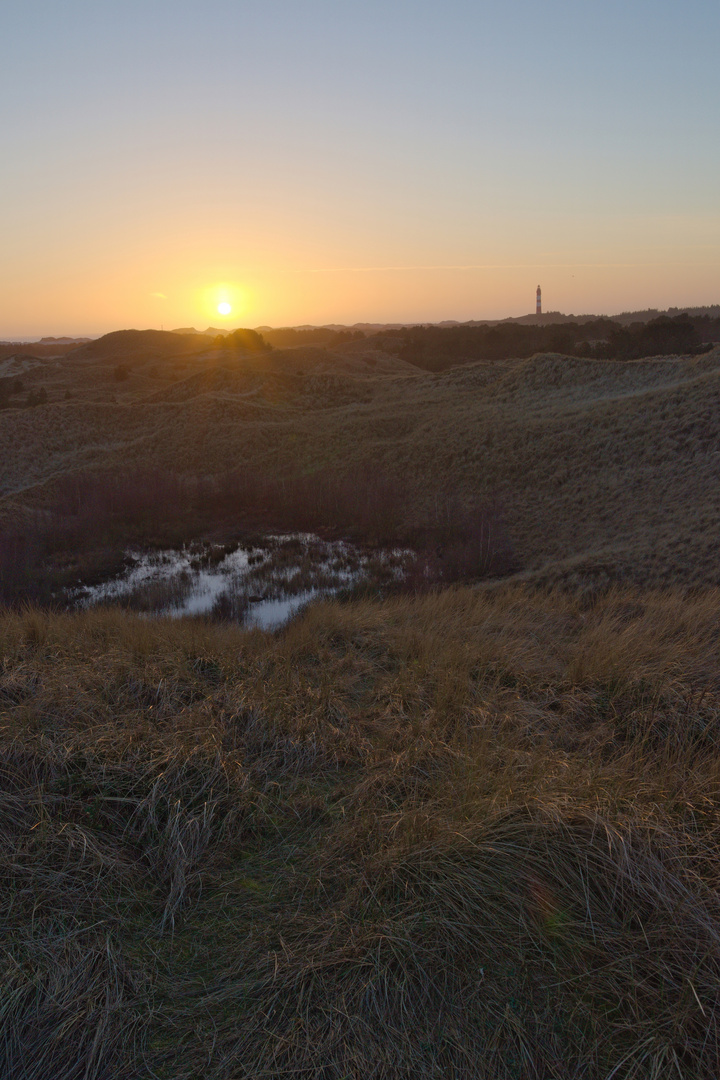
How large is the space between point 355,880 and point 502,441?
23.6 meters

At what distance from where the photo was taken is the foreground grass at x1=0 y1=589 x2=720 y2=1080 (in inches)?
90.8

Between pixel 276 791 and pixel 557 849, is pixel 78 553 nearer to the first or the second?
pixel 276 791

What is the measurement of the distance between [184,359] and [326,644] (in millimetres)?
58691

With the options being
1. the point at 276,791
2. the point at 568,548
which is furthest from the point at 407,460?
the point at 276,791

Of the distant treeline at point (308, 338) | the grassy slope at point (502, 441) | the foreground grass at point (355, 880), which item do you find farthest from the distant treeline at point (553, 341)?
the foreground grass at point (355, 880)

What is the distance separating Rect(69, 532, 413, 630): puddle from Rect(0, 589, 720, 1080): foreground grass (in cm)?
746

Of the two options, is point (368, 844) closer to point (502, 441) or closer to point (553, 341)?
point (502, 441)

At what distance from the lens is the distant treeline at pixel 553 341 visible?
4766 centimetres

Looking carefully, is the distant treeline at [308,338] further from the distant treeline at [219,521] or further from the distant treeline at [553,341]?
the distant treeline at [219,521]

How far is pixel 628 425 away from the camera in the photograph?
76.1 ft

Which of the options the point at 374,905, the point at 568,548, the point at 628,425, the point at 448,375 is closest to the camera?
the point at 374,905

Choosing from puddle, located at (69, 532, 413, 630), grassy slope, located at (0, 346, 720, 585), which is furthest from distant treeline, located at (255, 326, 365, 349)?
puddle, located at (69, 532, 413, 630)

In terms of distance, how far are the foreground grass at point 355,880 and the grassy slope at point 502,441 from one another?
31.7 feet

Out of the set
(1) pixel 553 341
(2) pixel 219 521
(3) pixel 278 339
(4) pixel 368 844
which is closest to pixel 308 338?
(3) pixel 278 339
